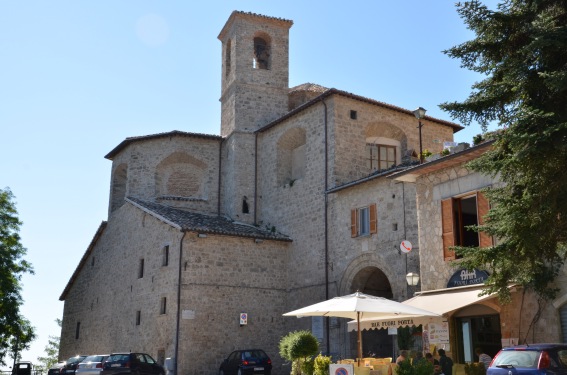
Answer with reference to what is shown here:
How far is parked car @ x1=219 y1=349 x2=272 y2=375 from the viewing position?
804 inches

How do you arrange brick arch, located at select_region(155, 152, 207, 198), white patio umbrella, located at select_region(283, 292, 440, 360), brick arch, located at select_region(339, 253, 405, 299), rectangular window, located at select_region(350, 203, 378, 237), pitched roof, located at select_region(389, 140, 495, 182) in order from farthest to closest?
brick arch, located at select_region(155, 152, 207, 198)
rectangular window, located at select_region(350, 203, 378, 237)
brick arch, located at select_region(339, 253, 405, 299)
pitched roof, located at select_region(389, 140, 495, 182)
white patio umbrella, located at select_region(283, 292, 440, 360)

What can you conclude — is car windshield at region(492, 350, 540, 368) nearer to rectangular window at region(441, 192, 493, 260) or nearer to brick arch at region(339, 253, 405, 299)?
rectangular window at region(441, 192, 493, 260)

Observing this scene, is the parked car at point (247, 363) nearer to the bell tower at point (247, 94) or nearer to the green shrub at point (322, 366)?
the green shrub at point (322, 366)

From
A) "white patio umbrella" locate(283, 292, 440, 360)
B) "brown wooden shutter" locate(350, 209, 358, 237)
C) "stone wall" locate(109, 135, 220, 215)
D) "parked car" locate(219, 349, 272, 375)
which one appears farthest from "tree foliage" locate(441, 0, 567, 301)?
"stone wall" locate(109, 135, 220, 215)

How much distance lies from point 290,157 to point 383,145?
403 centimetres

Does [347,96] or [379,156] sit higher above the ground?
[347,96]

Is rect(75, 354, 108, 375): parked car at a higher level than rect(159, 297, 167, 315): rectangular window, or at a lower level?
lower

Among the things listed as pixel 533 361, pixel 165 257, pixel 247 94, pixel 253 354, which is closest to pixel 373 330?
pixel 253 354

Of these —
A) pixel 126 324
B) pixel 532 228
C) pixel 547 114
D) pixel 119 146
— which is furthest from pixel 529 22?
pixel 119 146

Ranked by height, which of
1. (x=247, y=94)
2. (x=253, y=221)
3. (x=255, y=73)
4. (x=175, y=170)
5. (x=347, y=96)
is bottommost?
(x=253, y=221)

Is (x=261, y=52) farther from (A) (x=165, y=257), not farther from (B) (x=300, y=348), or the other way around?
(B) (x=300, y=348)

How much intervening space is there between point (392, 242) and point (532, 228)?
1046 centimetres

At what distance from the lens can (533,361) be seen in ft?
31.4

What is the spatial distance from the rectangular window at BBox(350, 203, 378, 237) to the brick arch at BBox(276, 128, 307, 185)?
5157mm
